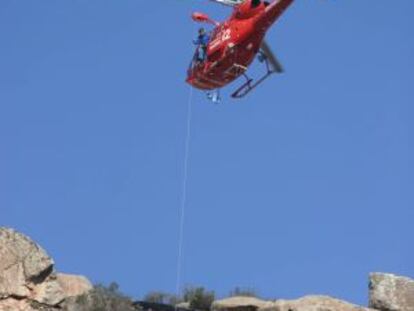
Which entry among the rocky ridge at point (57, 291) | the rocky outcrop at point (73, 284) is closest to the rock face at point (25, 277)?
the rocky ridge at point (57, 291)

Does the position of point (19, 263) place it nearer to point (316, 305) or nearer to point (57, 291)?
point (57, 291)

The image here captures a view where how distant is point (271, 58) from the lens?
34.5 metres

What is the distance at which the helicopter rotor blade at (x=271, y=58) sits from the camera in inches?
1345

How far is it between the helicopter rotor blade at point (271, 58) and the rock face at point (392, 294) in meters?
7.77

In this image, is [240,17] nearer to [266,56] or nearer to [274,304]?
[266,56]

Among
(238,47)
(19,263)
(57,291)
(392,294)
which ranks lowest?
(57,291)

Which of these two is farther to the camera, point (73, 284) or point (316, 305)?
point (73, 284)

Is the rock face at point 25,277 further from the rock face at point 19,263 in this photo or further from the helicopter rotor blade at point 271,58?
the helicopter rotor blade at point 271,58

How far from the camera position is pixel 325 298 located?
3086 cm

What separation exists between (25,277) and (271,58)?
434 inches

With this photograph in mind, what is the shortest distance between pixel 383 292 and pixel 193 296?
7554 millimetres

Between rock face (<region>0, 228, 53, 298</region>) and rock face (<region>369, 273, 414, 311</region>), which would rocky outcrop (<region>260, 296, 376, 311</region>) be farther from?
rock face (<region>0, 228, 53, 298</region>)

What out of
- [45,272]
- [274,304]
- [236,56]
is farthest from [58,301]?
[236,56]

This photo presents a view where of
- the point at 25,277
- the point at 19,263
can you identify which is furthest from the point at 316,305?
the point at 19,263
